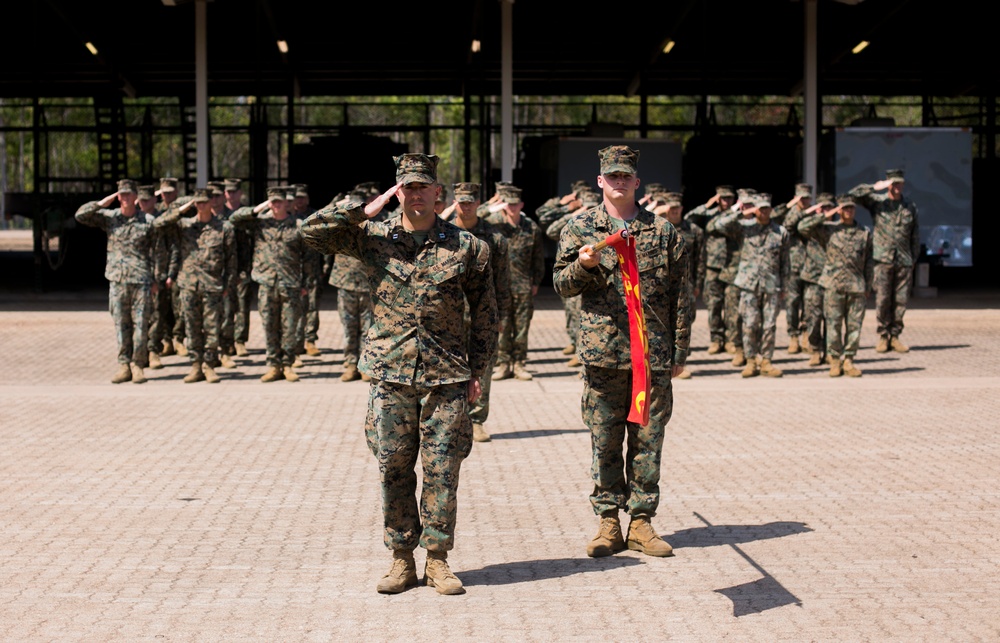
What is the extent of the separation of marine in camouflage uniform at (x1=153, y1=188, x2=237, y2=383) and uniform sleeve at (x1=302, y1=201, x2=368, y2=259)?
29.9ft

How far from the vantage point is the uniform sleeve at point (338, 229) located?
6.67 metres

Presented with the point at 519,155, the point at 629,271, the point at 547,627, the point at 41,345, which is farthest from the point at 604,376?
the point at 519,155

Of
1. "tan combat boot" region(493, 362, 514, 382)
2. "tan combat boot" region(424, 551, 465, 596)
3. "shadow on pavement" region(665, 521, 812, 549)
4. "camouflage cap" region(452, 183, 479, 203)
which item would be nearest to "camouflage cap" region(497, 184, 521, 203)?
"tan combat boot" region(493, 362, 514, 382)

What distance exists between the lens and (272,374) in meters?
15.8

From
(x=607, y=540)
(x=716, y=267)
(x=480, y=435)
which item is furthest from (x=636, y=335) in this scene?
(x=716, y=267)

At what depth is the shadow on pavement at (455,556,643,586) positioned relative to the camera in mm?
7011

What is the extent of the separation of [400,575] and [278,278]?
9294 millimetres

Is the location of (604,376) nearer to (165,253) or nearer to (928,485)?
(928,485)

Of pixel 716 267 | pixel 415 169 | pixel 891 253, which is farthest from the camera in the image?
pixel 891 253

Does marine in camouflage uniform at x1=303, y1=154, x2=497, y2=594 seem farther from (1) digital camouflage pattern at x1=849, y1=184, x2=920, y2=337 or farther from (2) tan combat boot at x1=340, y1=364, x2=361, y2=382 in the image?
(1) digital camouflage pattern at x1=849, y1=184, x2=920, y2=337

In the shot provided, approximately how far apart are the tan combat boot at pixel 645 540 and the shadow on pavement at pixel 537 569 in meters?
0.11

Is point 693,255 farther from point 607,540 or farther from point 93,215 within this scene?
point 607,540

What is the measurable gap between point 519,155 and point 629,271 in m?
30.8

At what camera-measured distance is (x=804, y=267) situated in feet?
57.1
